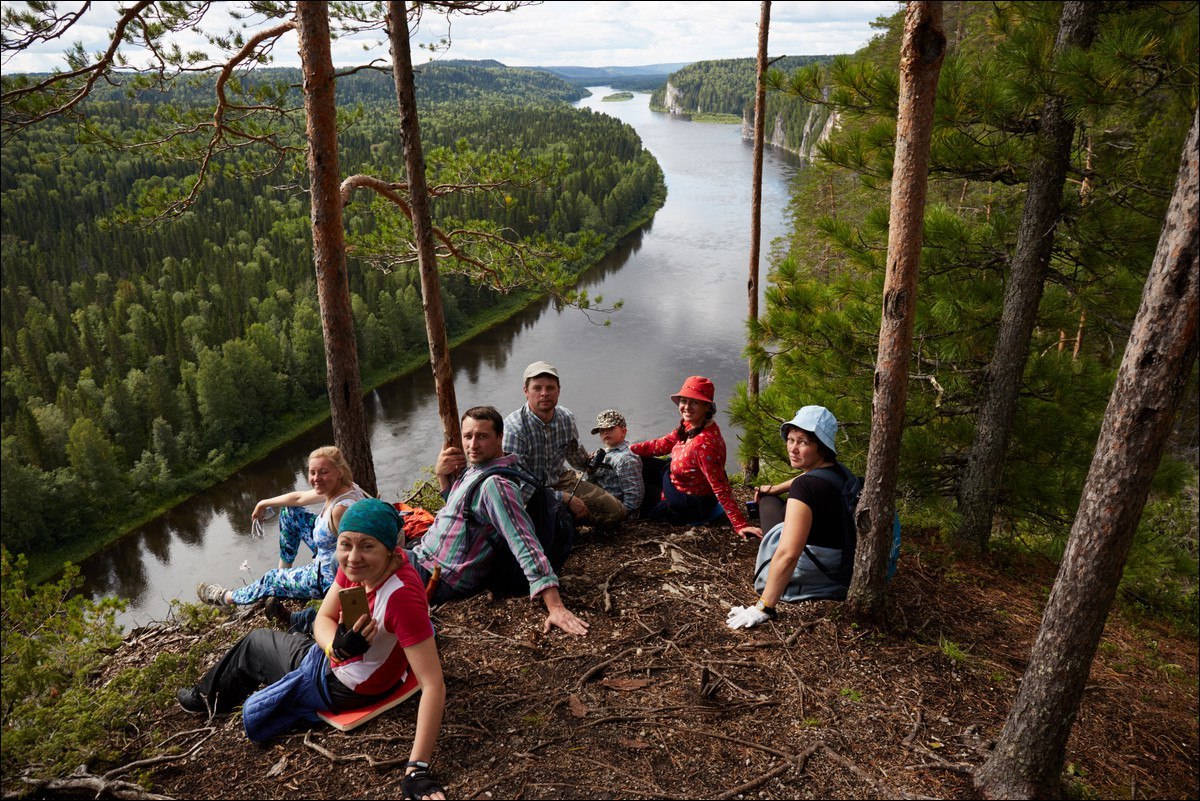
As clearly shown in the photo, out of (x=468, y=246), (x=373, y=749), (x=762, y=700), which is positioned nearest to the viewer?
(x=373, y=749)

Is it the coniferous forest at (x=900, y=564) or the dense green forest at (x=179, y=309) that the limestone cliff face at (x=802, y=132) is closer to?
the dense green forest at (x=179, y=309)

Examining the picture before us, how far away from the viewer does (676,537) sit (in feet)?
19.1

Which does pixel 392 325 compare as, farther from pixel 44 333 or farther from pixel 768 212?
pixel 768 212

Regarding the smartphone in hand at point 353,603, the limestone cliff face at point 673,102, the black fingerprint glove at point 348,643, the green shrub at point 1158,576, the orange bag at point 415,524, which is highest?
the limestone cliff face at point 673,102

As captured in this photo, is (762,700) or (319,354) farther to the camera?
(319,354)

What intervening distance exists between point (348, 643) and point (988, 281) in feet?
17.9

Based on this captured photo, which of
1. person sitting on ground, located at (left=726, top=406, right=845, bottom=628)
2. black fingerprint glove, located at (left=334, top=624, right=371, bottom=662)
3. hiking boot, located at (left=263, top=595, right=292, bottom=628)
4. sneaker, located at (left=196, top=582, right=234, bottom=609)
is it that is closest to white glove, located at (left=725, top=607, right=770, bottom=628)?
person sitting on ground, located at (left=726, top=406, right=845, bottom=628)

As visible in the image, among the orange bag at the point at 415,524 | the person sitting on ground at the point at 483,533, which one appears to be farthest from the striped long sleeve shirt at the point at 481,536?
the orange bag at the point at 415,524

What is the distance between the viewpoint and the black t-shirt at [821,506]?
418 centimetres

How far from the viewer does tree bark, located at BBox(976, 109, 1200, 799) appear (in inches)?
90.7

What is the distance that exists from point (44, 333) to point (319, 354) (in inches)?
736

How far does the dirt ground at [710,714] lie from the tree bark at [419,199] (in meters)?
3.48

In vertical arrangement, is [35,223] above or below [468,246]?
below

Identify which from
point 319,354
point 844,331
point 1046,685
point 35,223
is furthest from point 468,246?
point 35,223
